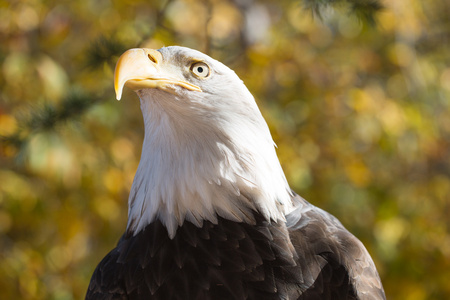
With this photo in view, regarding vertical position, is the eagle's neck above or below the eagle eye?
below

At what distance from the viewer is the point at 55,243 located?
4.87 meters

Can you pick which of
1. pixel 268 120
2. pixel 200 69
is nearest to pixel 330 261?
pixel 200 69

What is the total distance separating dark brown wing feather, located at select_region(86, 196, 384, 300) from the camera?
1.90 meters

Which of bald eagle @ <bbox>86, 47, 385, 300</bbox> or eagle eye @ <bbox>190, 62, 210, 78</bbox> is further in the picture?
eagle eye @ <bbox>190, 62, 210, 78</bbox>

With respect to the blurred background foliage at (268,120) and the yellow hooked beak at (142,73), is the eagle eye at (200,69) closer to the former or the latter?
the yellow hooked beak at (142,73)

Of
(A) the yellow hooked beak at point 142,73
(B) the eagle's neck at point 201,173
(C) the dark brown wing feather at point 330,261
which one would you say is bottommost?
(C) the dark brown wing feather at point 330,261

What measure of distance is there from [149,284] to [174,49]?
92 cm

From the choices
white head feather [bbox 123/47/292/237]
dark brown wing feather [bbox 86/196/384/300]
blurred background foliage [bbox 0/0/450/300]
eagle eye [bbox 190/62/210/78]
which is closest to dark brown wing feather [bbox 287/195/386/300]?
dark brown wing feather [bbox 86/196/384/300]

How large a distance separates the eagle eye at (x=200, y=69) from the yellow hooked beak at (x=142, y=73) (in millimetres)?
85

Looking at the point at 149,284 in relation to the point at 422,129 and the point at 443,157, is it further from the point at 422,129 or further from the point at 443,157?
the point at 443,157

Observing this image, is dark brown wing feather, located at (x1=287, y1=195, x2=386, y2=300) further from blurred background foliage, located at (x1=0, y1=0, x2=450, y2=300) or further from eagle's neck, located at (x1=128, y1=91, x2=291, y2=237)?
blurred background foliage, located at (x1=0, y1=0, x2=450, y2=300)

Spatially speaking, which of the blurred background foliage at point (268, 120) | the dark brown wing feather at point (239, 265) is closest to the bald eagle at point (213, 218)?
the dark brown wing feather at point (239, 265)

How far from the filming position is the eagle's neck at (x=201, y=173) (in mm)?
2008

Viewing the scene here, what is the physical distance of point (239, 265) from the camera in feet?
6.29
